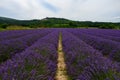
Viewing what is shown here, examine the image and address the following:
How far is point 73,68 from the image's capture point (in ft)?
17.6

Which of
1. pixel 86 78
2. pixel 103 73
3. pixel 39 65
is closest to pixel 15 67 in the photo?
pixel 39 65

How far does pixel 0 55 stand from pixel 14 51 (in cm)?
92

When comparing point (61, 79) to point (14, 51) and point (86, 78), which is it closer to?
point (86, 78)

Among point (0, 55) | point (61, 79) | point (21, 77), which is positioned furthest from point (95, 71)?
point (0, 55)

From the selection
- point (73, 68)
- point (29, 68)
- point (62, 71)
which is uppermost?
point (29, 68)

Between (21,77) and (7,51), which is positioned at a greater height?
(21,77)

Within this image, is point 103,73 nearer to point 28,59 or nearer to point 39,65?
point 39,65

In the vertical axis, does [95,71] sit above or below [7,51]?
above

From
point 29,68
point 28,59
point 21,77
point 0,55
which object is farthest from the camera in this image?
point 0,55

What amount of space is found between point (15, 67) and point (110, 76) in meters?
1.60

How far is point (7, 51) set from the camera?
8602 millimetres

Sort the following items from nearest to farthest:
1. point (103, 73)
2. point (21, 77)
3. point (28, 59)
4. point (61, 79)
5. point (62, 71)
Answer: point (21, 77)
point (103, 73)
point (28, 59)
point (61, 79)
point (62, 71)

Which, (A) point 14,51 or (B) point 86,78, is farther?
(A) point 14,51

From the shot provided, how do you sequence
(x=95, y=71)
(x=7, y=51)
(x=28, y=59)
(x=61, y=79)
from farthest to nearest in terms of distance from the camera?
(x=7, y=51) → (x=61, y=79) → (x=28, y=59) → (x=95, y=71)
